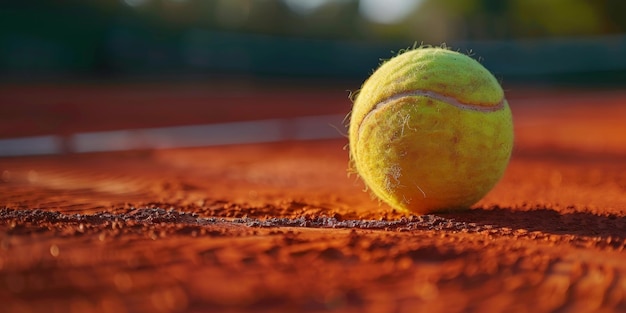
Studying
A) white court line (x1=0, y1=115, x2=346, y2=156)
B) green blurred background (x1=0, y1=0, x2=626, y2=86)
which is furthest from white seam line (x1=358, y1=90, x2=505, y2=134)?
green blurred background (x1=0, y1=0, x2=626, y2=86)

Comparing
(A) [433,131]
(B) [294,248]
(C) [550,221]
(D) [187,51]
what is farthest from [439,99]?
(D) [187,51]

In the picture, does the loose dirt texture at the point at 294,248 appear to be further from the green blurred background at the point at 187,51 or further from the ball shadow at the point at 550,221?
the green blurred background at the point at 187,51

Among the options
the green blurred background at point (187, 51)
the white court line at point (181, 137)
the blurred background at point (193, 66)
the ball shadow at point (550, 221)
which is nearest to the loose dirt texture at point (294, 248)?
the ball shadow at point (550, 221)

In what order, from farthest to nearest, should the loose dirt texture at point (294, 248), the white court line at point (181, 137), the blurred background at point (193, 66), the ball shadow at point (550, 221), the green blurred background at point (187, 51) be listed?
the green blurred background at point (187, 51) < the blurred background at point (193, 66) < the white court line at point (181, 137) < the ball shadow at point (550, 221) < the loose dirt texture at point (294, 248)

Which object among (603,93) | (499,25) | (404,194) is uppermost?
(499,25)

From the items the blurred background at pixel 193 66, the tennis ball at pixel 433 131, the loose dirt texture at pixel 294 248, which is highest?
the blurred background at pixel 193 66

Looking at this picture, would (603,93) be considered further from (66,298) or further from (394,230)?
(66,298)

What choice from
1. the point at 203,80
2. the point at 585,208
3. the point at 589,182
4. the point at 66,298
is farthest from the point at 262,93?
the point at 66,298

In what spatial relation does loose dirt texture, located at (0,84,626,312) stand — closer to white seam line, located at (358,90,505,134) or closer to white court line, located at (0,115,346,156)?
white seam line, located at (358,90,505,134)
